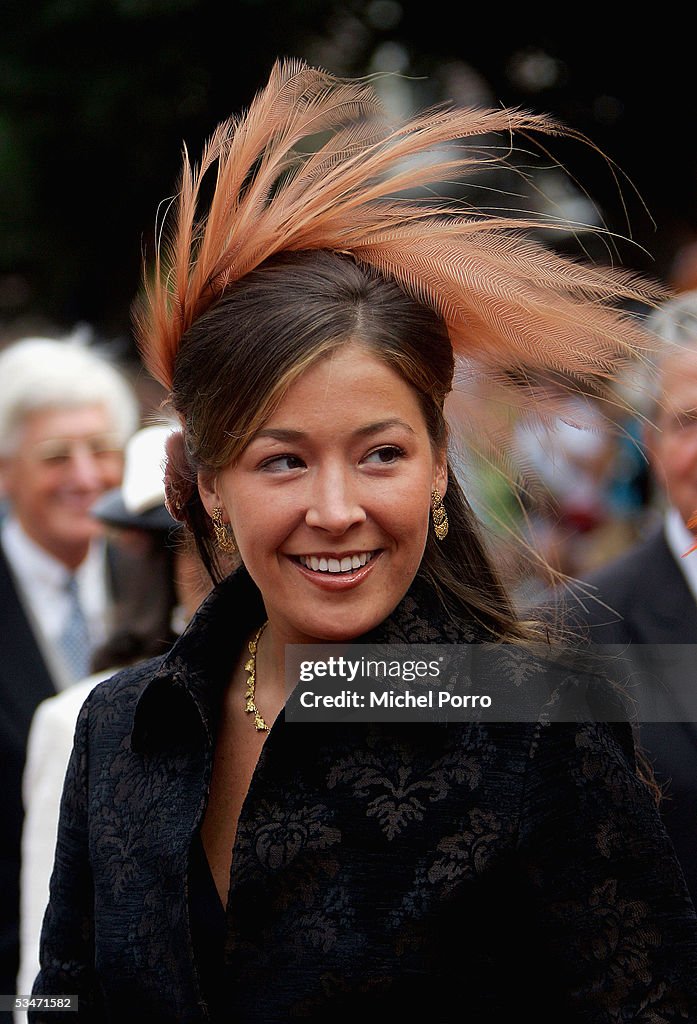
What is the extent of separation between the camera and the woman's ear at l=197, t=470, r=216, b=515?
1957mm

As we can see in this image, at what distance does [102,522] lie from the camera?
11.3ft

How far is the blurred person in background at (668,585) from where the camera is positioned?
2105 mm

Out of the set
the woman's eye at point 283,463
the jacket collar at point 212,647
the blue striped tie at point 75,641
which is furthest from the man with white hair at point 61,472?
the woman's eye at point 283,463

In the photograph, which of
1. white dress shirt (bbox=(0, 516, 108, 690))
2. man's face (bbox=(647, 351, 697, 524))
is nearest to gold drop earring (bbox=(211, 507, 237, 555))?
man's face (bbox=(647, 351, 697, 524))

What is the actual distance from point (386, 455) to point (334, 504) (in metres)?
0.11

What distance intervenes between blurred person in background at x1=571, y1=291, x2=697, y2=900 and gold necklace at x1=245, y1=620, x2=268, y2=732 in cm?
55

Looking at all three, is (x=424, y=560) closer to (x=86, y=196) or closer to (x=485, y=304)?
(x=485, y=304)

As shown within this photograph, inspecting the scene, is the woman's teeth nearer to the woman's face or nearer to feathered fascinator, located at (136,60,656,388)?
the woman's face

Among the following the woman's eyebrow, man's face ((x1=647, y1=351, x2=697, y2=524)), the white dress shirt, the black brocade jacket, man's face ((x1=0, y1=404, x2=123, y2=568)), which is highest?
man's face ((x1=0, y1=404, x2=123, y2=568))

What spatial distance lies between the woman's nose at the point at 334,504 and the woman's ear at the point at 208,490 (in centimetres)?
23

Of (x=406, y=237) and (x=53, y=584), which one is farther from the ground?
(x=53, y=584)

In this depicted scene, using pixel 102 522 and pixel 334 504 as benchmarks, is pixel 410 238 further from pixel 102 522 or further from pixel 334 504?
pixel 102 522

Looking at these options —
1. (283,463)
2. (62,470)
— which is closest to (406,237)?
(283,463)

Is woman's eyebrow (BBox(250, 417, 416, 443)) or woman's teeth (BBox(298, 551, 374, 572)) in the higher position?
woman's eyebrow (BBox(250, 417, 416, 443))
